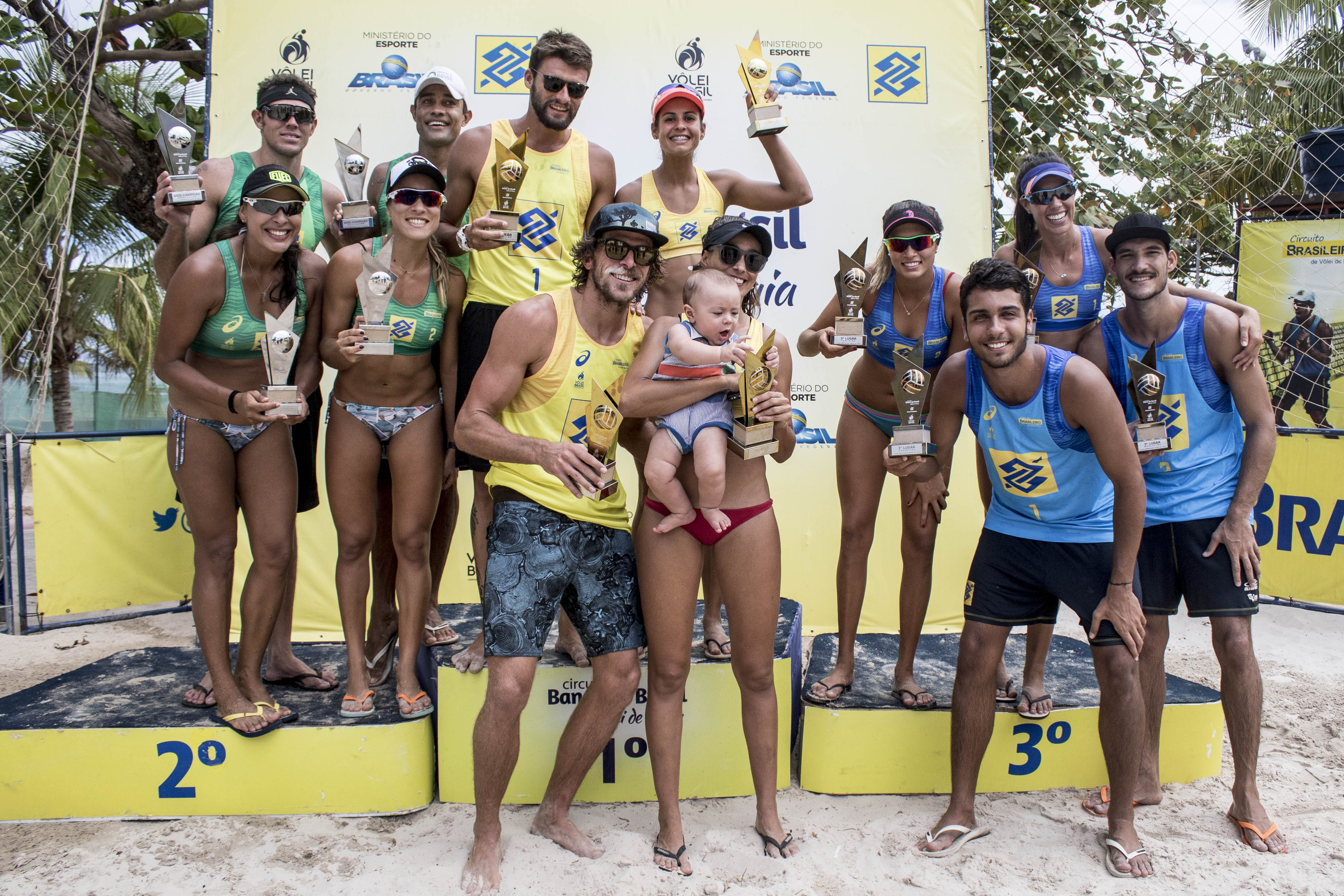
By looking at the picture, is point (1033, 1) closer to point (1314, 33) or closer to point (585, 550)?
point (1314, 33)

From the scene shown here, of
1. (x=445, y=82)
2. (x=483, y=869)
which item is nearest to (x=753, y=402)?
(x=483, y=869)

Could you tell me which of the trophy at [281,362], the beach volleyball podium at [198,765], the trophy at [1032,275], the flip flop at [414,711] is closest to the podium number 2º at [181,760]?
the beach volleyball podium at [198,765]

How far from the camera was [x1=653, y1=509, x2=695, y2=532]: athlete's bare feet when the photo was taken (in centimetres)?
268

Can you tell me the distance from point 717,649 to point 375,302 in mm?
1908

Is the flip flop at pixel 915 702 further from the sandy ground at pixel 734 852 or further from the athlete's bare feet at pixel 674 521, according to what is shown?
the athlete's bare feet at pixel 674 521

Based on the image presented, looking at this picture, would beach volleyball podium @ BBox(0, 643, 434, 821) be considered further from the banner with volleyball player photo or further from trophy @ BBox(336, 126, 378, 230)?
the banner with volleyball player photo

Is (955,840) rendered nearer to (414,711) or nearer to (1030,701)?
(1030,701)

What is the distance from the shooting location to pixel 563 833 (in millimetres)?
2986

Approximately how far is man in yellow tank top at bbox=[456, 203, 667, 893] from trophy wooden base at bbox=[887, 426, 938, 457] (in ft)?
3.07

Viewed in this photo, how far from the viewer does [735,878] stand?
280 centimetres

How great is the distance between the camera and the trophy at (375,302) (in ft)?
9.21

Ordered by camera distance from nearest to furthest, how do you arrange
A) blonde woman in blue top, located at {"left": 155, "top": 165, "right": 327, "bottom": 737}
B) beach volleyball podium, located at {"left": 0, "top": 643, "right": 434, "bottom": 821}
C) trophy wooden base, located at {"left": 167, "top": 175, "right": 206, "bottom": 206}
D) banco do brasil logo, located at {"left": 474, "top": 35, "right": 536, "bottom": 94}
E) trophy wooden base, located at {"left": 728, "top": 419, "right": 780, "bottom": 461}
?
trophy wooden base, located at {"left": 728, "top": 419, "right": 780, "bottom": 461}, trophy wooden base, located at {"left": 167, "top": 175, "right": 206, "bottom": 206}, blonde woman in blue top, located at {"left": 155, "top": 165, "right": 327, "bottom": 737}, beach volleyball podium, located at {"left": 0, "top": 643, "right": 434, "bottom": 821}, banco do brasil logo, located at {"left": 474, "top": 35, "right": 536, "bottom": 94}

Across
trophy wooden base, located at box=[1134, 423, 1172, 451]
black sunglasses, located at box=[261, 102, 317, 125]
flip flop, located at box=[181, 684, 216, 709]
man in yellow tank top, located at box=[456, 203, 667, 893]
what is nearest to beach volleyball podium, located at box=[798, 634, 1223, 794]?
man in yellow tank top, located at box=[456, 203, 667, 893]

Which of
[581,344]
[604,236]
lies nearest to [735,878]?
[581,344]
